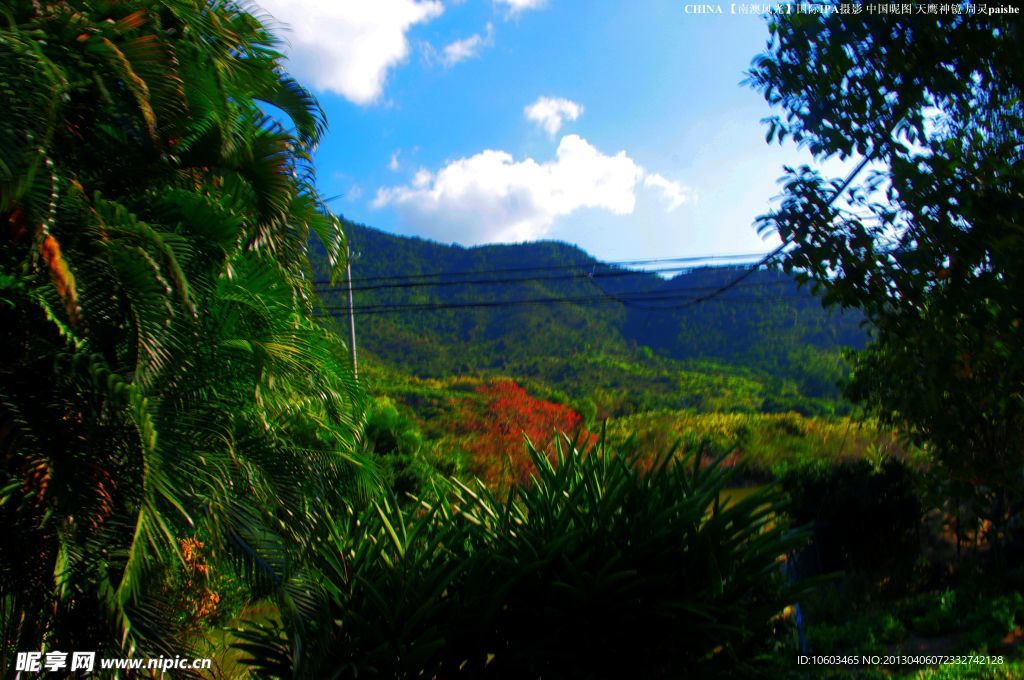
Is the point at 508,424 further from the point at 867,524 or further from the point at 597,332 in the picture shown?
the point at 597,332

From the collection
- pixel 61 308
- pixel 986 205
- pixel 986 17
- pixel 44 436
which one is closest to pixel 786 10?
pixel 986 17

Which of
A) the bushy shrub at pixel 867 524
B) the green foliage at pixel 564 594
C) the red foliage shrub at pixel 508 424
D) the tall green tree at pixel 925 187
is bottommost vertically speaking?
the red foliage shrub at pixel 508 424

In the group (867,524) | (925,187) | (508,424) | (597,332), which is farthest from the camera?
(597,332)

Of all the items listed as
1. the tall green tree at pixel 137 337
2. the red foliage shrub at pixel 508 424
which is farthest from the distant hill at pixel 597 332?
the tall green tree at pixel 137 337

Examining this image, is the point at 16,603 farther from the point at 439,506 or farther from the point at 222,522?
the point at 439,506

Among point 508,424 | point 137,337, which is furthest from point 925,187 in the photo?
point 508,424

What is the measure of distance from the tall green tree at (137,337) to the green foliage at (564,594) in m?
0.50

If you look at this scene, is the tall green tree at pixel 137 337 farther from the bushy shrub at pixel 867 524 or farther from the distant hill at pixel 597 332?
the distant hill at pixel 597 332

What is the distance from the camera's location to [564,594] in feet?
11.6

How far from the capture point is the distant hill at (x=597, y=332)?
35594 millimetres

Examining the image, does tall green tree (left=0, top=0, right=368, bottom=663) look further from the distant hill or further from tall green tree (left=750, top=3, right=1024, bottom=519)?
the distant hill

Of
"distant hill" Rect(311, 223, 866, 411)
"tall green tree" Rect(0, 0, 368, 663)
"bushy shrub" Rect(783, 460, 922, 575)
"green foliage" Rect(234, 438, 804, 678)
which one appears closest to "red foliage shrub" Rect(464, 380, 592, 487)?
"distant hill" Rect(311, 223, 866, 411)

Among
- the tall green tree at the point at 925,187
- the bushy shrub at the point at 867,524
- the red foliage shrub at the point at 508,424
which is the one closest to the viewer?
the tall green tree at the point at 925,187

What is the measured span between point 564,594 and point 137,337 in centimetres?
260
